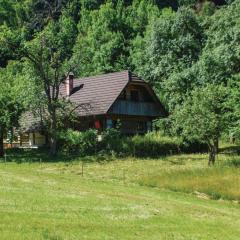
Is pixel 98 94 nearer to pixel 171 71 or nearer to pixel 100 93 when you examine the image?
pixel 100 93

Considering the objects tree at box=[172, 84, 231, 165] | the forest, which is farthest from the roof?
tree at box=[172, 84, 231, 165]

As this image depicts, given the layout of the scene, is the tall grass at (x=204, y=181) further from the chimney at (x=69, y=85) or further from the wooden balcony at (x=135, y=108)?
the chimney at (x=69, y=85)

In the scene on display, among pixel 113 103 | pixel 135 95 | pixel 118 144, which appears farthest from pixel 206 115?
pixel 135 95

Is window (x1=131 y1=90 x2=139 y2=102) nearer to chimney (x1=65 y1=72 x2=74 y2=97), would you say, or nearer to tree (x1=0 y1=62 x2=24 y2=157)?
chimney (x1=65 y1=72 x2=74 y2=97)

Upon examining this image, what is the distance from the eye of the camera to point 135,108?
51750 millimetres

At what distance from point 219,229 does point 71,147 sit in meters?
28.4

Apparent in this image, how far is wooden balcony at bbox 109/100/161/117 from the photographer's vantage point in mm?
49688

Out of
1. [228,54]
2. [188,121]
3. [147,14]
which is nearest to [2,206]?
[188,121]

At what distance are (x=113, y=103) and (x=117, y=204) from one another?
3063 centimetres

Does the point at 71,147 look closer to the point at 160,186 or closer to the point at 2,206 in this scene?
the point at 160,186

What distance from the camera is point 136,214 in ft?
53.2

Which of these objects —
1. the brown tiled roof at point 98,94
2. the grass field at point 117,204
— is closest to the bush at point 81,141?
the brown tiled roof at point 98,94

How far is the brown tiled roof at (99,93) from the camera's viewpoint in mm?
48625

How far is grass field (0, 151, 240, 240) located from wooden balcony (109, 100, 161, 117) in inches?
723
